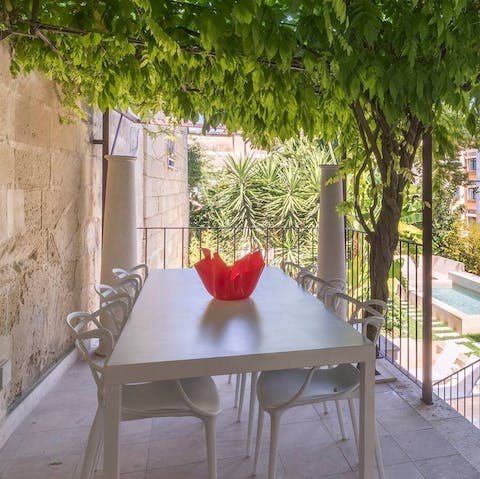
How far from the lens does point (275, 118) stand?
2.71m

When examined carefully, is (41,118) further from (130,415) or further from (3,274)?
(130,415)

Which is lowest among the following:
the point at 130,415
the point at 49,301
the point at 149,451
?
the point at 149,451

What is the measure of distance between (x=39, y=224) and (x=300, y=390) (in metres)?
1.90

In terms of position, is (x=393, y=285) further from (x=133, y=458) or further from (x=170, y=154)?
(x=170, y=154)

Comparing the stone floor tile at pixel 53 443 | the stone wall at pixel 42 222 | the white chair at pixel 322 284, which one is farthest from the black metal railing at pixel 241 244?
the stone floor tile at pixel 53 443

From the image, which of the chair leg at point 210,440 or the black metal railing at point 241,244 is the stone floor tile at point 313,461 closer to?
the chair leg at point 210,440

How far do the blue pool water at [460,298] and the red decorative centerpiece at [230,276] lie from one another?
1112 cm

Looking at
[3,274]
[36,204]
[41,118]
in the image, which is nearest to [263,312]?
[3,274]

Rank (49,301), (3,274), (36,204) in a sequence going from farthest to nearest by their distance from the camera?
(49,301) → (36,204) → (3,274)

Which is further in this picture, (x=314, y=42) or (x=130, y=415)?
(x=314, y=42)

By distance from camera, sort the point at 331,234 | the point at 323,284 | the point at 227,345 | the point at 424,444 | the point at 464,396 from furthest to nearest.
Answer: the point at 464,396 → the point at 331,234 → the point at 323,284 → the point at 424,444 → the point at 227,345

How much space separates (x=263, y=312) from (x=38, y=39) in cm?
170

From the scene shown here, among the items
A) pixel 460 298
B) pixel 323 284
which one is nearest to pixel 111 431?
pixel 323 284

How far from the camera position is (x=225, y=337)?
57.7 inches
